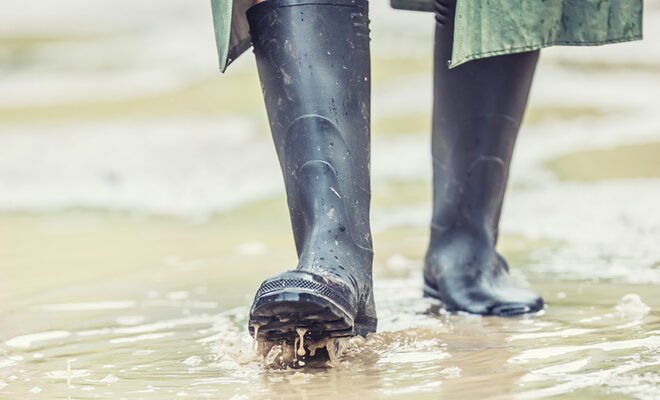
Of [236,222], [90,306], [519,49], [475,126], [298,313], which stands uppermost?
[519,49]

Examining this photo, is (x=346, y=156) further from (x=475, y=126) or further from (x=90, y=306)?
(x=90, y=306)

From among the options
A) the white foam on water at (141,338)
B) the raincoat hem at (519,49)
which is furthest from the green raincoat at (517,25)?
the white foam on water at (141,338)

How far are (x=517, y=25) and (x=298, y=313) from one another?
0.53 meters

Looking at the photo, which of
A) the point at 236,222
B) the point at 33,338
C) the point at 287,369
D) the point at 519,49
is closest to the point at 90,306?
the point at 33,338

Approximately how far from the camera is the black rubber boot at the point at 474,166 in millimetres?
1425

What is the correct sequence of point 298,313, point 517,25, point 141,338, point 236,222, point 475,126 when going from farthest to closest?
1. point 236,222
2. point 475,126
3. point 141,338
4. point 517,25
5. point 298,313

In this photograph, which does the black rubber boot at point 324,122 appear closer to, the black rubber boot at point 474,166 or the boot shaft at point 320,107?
the boot shaft at point 320,107

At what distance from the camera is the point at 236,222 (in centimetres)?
310

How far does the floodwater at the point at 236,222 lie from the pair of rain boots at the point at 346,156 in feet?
0.25

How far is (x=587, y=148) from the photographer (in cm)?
382

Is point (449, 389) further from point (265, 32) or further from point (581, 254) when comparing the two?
point (581, 254)

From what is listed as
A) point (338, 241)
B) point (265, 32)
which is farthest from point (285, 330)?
point (265, 32)

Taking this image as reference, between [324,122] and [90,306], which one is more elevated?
[324,122]

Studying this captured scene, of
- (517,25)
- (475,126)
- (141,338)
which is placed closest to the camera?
(517,25)
